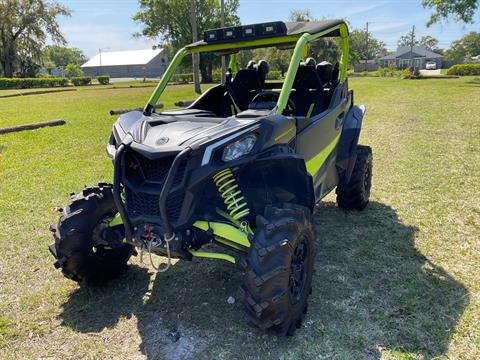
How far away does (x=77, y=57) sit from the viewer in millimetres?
161875

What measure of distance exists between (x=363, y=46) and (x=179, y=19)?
70.5 meters

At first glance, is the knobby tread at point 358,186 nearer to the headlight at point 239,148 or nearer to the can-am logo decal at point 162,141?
the headlight at point 239,148

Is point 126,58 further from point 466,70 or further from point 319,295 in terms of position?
point 319,295

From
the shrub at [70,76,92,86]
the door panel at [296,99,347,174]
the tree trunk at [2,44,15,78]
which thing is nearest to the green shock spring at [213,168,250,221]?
the door panel at [296,99,347,174]

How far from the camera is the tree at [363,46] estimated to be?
84875 millimetres

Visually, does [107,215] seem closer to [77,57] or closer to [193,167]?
[193,167]

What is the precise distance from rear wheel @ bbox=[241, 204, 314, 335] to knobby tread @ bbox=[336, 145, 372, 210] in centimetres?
222

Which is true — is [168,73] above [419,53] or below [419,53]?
below

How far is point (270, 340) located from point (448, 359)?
1149mm

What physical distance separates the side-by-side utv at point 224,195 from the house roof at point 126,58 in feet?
303

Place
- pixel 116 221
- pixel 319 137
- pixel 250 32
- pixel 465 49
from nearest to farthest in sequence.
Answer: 1. pixel 116 221
2. pixel 250 32
3. pixel 319 137
4. pixel 465 49

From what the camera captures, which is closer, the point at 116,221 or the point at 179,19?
the point at 116,221

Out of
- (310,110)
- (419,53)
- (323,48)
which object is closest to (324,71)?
(310,110)

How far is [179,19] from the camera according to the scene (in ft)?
163
